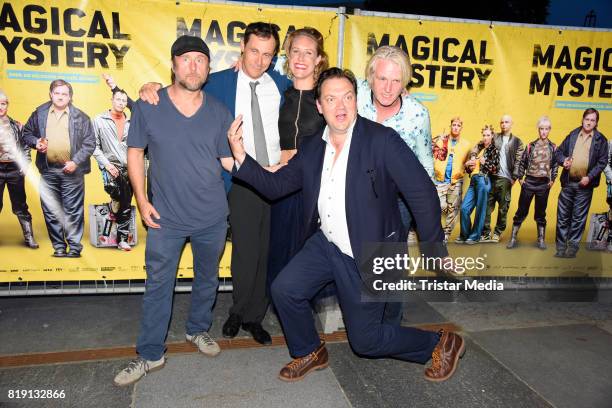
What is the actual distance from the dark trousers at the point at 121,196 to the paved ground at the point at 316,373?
0.82 meters

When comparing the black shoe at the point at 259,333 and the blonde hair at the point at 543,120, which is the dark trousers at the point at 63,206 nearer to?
the black shoe at the point at 259,333

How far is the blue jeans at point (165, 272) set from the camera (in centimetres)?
332

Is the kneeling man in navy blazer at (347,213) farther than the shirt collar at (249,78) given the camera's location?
No

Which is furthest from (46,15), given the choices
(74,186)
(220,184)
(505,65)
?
(505,65)

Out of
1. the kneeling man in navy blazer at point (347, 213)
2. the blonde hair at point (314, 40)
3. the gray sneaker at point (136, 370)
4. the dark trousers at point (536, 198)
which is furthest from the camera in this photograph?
the dark trousers at point (536, 198)

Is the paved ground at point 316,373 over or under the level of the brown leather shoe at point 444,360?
under

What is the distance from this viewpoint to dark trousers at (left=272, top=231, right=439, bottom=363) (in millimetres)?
3168

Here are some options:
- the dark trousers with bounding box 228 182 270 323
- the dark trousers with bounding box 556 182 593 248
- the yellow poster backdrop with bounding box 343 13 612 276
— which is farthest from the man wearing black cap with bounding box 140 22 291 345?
the dark trousers with bounding box 556 182 593 248

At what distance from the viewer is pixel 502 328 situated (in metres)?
4.34

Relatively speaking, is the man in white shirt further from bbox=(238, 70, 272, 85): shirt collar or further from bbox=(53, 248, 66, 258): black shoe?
bbox=(53, 248, 66, 258): black shoe

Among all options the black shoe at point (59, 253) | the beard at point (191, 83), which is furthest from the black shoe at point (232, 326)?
the beard at point (191, 83)

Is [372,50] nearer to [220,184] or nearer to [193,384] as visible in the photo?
[220,184]

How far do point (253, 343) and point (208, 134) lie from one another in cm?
181

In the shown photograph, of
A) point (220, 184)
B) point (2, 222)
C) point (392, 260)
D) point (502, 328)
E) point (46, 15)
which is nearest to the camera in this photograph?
point (392, 260)
